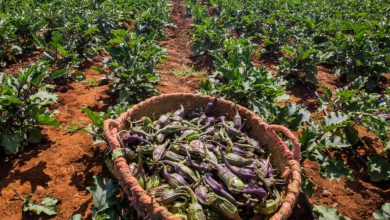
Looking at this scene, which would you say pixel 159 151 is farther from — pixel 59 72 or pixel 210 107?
pixel 59 72

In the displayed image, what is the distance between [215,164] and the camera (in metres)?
2.85

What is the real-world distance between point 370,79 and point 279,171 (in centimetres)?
528

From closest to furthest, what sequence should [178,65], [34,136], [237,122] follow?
[237,122]
[34,136]
[178,65]

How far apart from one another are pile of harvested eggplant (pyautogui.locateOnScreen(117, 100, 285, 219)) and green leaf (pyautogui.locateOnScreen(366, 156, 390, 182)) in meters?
1.64

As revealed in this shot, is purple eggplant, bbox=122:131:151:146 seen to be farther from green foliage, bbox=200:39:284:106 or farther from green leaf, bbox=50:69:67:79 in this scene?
green leaf, bbox=50:69:67:79

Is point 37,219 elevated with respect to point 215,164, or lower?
lower

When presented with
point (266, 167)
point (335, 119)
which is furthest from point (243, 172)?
point (335, 119)

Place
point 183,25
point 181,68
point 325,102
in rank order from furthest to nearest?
point 183,25 → point 181,68 → point 325,102

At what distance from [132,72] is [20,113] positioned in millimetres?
1878

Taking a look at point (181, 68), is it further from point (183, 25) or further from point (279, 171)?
point (183, 25)

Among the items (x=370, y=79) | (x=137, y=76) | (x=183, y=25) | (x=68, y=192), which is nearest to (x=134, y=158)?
(x=68, y=192)

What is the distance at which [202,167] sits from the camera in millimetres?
2889

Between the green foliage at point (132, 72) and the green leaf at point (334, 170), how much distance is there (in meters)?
3.05

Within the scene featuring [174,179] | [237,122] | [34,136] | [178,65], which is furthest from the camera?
[178,65]
